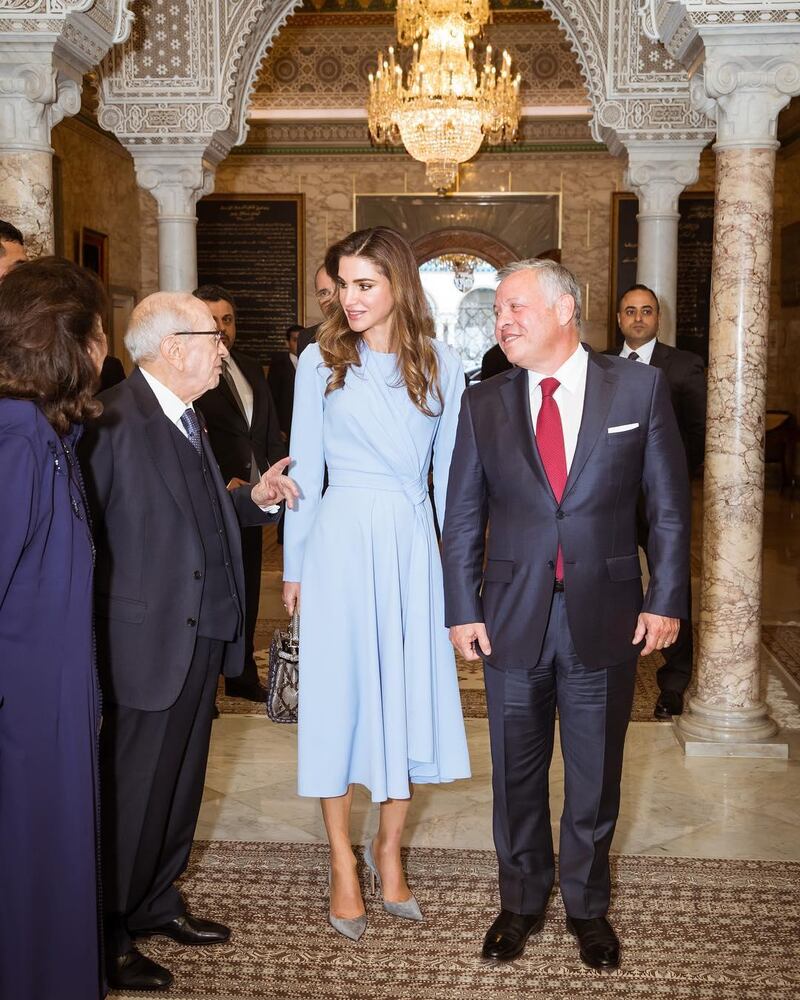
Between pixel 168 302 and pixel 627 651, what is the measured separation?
1.49 metres

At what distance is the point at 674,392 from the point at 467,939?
2.88m

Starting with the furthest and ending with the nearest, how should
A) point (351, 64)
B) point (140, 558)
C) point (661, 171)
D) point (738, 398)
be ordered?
point (351, 64) < point (661, 171) < point (738, 398) < point (140, 558)

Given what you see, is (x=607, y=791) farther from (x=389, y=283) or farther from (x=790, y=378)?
(x=790, y=378)

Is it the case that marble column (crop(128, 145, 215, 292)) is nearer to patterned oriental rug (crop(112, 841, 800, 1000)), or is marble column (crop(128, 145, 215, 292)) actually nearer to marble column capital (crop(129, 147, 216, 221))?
marble column capital (crop(129, 147, 216, 221))

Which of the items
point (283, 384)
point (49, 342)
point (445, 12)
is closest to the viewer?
point (49, 342)

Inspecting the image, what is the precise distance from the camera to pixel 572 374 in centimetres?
298

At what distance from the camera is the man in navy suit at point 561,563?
289cm

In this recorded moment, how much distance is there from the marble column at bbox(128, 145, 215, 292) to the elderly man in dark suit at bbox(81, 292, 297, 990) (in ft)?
15.2

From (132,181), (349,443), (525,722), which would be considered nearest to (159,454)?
(349,443)

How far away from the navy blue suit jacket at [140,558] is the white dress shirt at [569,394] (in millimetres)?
955

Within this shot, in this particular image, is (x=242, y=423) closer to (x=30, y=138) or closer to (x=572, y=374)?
(x=30, y=138)

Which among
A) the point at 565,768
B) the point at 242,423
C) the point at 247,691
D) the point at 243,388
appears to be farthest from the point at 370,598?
the point at 247,691

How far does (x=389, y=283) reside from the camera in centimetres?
307

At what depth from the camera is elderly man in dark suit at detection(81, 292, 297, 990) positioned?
110 inches
